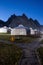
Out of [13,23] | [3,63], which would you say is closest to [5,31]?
[3,63]

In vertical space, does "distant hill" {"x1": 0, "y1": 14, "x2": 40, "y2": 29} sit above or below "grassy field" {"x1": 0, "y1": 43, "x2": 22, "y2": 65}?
above

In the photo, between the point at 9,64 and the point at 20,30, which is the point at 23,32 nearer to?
the point at 20,30

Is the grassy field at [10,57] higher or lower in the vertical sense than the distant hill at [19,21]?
lower

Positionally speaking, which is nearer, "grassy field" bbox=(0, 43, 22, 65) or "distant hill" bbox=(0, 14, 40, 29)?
"grassy field" bbox=(0, 43, 22, 65)

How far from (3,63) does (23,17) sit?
16402cm

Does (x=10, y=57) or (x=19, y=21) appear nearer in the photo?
(x=10, y=57)

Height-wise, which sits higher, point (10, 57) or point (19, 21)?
point (19, 21)

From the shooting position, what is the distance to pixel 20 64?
52.8ft

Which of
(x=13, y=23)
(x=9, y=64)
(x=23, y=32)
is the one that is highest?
(x=13, y=23)

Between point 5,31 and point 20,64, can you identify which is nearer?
point 20,64

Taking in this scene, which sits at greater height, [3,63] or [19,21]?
[19,21]

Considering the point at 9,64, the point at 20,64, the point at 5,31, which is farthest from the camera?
the point at 5,31

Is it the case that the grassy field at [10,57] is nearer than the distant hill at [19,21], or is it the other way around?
the grassy field at [10,57]

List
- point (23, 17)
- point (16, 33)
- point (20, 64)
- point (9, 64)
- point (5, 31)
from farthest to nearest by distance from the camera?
1. point (23, 17)
2. point (5, 31)
3. point (16, 33)
4. point (9, 64)
5. point (20, 64)
